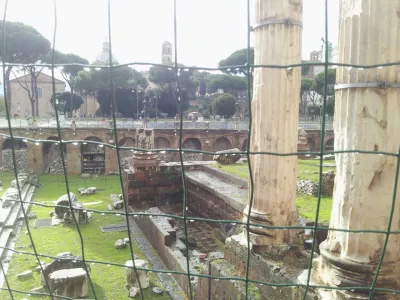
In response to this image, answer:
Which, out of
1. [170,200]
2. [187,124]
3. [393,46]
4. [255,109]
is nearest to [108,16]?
[393,46]

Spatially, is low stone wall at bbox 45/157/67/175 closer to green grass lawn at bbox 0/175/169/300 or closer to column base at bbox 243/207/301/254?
green grass lawn at bbox 0/175/169/300

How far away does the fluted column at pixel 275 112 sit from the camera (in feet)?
14.4

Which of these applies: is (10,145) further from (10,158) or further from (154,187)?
(154,187)

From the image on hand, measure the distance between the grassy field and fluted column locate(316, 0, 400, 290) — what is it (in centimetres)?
398

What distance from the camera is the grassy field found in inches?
289

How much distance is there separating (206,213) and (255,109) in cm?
612

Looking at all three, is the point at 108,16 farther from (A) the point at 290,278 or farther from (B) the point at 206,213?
(B) the point at 206,213

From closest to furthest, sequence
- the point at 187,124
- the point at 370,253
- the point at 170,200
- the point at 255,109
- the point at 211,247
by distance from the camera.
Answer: the point at 370,253 → the point at 255,109 → the point at 211,247 → the point at 170,200 → the point at 187,124

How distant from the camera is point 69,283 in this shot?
19.8 ft

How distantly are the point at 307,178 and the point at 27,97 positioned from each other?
94.5 feet

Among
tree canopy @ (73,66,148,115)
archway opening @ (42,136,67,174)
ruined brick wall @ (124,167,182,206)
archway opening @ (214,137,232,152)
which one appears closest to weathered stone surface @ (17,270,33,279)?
ruined brick wall @ (124,167,182,206)

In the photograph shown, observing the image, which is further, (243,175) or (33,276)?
(243,175)

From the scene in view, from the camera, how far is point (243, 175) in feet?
34.6

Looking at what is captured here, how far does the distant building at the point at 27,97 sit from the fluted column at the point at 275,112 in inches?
1168
